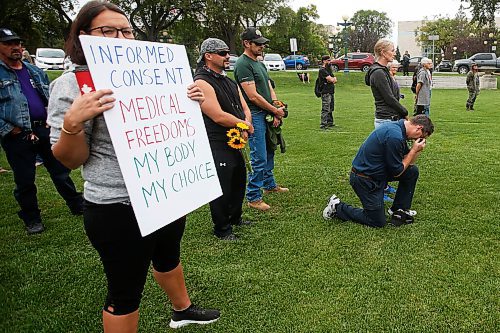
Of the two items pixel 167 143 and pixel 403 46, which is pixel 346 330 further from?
pixel 403 46

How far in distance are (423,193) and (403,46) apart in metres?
96.6

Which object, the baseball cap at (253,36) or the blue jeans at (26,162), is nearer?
the blue jeans at (26,162)

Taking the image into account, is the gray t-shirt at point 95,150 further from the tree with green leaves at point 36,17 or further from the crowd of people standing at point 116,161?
the tree with green leaves at point 36,17

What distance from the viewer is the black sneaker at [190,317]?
2.71m

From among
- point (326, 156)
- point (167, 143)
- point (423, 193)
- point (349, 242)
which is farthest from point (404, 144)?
point (326, 156)

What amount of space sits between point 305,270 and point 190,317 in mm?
1061

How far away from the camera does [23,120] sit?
164 inches

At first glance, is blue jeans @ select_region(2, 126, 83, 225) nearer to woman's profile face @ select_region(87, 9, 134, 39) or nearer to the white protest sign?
the white protest sign

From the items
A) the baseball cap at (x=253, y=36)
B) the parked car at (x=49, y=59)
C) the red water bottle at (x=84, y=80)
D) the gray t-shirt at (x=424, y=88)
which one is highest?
the parked car at (x=49, y=59)

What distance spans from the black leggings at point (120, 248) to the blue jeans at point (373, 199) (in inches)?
104

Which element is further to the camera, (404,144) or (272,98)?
(272,98)

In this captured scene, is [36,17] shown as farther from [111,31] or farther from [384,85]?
[111,31]

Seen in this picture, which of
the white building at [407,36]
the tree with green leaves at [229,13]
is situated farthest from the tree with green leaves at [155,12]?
the white building at [407,36]

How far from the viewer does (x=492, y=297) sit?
293 centimetres
